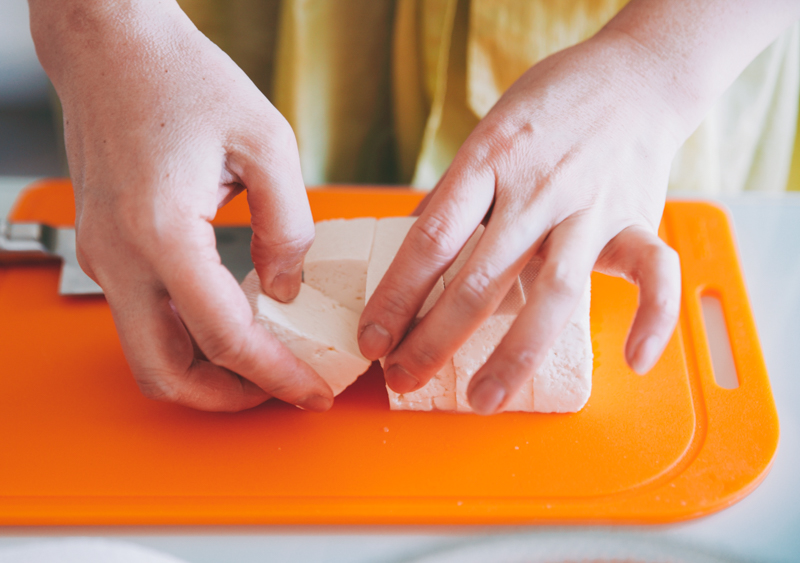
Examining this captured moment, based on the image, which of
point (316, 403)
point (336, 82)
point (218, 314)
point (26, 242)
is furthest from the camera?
point (336, 82)

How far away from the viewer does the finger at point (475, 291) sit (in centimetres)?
83

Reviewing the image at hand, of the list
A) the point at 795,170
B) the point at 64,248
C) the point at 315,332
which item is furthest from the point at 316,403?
the point at 795,170

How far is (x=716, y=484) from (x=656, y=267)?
42 cm

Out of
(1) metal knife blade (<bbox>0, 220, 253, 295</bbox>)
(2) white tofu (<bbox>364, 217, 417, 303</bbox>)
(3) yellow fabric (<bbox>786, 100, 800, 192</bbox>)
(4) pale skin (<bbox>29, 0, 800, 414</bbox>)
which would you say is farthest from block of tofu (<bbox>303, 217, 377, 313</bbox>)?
(3) yellow fabric (<bbox>786, 100, 800, 192</bbox>)

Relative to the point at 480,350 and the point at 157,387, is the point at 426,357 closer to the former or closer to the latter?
the point at 480,350

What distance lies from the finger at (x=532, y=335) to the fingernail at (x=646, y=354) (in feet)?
0.33

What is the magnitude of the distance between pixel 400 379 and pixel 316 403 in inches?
6.7

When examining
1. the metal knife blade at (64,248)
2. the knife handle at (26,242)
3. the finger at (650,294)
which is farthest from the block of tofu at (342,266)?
the knife handle at (26,242)

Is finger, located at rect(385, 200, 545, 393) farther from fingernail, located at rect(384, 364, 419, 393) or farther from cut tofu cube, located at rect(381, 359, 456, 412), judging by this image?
cut tofu cube, located at rect(381, 359, 456, 412)

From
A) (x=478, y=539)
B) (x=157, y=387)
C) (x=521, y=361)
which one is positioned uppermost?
(x=521, y=361)

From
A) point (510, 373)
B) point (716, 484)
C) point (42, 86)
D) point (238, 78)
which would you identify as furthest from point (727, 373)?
point (42, 86)

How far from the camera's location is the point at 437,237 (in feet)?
2.81

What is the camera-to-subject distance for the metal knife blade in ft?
4.26

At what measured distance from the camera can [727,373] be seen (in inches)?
45.4
